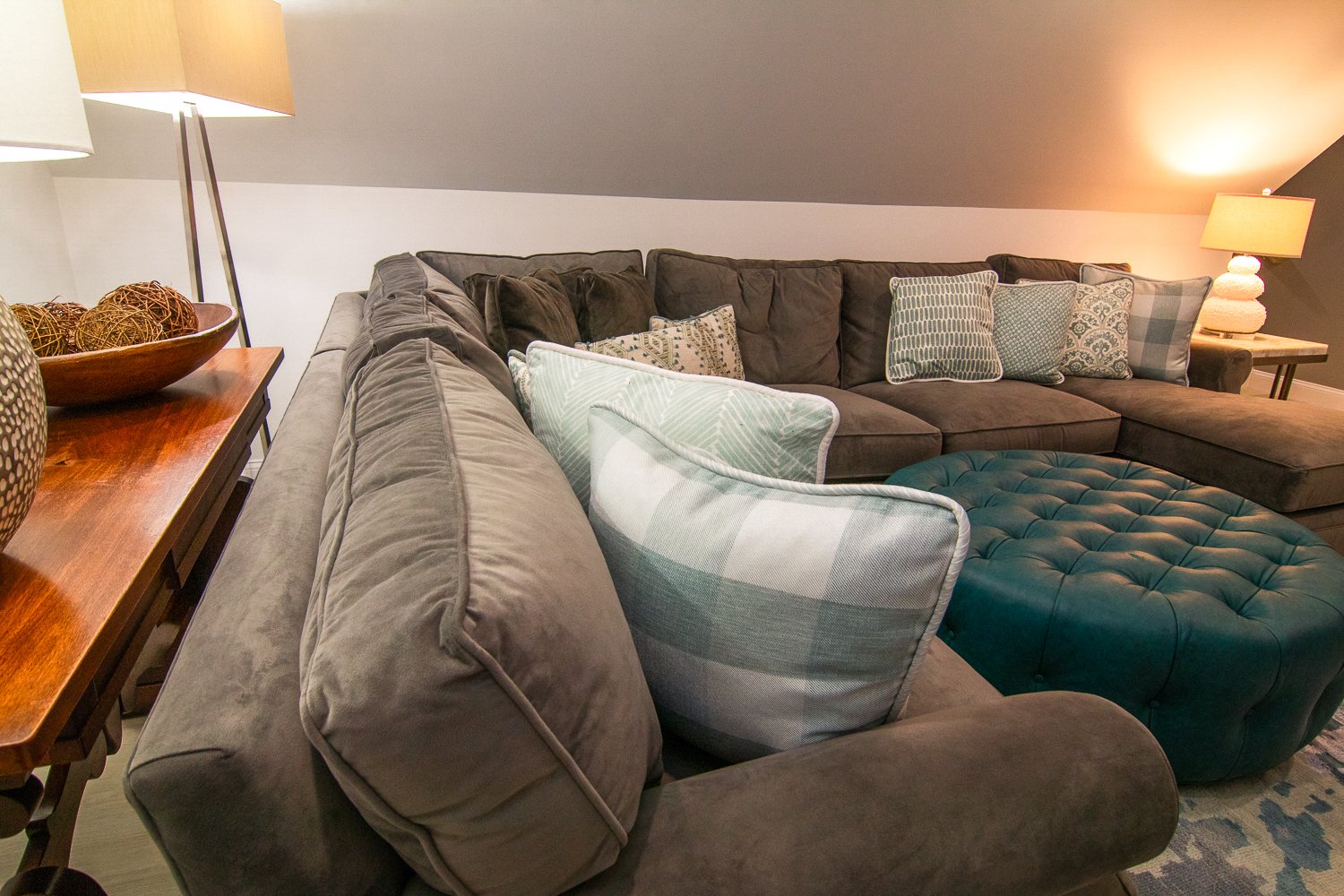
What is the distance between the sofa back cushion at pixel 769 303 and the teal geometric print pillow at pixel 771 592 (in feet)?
6.08

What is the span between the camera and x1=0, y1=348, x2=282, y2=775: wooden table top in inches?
19.7

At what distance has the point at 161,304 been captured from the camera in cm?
109

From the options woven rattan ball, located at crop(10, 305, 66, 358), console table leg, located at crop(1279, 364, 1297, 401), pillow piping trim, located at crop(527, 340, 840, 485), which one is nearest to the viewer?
pillow piping trim, located at crop(527, 340, 840, 485)

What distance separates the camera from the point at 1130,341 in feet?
9.50

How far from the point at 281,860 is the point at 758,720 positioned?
1.33 ft

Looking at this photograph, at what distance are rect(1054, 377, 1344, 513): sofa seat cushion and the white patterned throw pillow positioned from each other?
1.44 m

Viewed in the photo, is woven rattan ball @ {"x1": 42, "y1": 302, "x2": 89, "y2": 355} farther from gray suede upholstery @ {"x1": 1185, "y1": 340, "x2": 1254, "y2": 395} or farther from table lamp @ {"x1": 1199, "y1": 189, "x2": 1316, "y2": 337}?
table lamp @ {"x1": 1199, "y1": 189, "x2": 1316, "y2": 337}

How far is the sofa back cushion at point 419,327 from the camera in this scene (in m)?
1.05

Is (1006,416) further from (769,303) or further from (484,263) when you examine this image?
(484,263)

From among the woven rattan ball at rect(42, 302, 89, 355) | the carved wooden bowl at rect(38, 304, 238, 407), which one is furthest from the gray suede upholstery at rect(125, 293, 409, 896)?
the woven rattan ball at rect(42, 302, 89, 355)

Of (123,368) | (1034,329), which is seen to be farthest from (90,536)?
(1034,329)

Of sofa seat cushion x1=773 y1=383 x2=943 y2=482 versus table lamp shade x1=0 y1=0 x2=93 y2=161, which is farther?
sofa seat cushion x1=773 y1=383 x2=943 y2=482

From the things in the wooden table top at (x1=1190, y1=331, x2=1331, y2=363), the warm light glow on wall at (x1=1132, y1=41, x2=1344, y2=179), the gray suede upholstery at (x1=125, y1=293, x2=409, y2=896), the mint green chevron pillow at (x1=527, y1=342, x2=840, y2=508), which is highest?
the warm light glow on wall at (x1=1132, y1=41, x2=1344, y2=179)

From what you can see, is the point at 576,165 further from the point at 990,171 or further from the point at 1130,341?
the point at 1130,341
